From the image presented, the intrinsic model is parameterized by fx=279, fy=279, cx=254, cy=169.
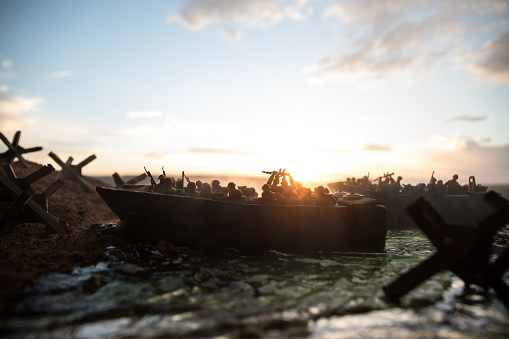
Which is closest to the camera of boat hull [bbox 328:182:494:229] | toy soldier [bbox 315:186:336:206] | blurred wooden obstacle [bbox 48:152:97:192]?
toy soldier [bbox 315:186:336:206]

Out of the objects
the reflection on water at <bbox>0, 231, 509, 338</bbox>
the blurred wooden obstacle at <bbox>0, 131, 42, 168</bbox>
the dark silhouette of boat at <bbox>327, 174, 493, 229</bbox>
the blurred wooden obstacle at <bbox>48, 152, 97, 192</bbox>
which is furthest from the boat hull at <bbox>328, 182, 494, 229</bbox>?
the blurred wooden obstacle at <bbox>0, 131, 42, 168</bbox>

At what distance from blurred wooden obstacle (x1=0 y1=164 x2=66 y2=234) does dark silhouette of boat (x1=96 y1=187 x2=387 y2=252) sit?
2.09 m

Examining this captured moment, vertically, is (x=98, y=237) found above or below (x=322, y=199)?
below

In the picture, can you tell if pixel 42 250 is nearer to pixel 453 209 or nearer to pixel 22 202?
pixel 22 202

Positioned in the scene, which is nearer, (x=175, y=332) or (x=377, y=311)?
(x=175, y=332)

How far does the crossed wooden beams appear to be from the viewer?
4.20m

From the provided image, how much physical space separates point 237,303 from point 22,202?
7.24 meters

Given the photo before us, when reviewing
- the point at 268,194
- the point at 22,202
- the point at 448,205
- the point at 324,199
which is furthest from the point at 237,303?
the point at 448,205

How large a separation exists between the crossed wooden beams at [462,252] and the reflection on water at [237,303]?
0.35 meters

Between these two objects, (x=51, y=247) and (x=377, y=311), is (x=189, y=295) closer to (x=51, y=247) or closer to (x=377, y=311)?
(x=377, y=311)

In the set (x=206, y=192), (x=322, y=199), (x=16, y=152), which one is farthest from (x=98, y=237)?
(x=16, y=152)

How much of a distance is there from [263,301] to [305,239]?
390 centimetres

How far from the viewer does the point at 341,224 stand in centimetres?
862

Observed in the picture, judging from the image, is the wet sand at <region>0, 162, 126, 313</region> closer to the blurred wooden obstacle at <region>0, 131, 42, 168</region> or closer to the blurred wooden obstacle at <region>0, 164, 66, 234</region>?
the blurred wooden obstacle at <region>0, 164, 66, 234</region>
